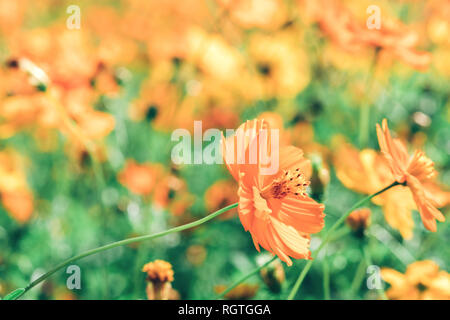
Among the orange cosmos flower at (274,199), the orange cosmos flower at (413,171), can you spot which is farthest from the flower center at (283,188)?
the orange cosmos flower at (413,171)

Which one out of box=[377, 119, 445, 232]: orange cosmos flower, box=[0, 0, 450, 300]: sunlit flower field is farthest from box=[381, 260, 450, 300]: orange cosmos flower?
box=[377, 119, 445, 232]: orange cosmos flower

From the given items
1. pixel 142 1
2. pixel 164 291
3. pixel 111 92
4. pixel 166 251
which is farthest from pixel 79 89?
pixel 142 1

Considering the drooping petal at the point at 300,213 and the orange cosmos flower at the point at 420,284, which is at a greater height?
the drooping petal at the point at 300,213

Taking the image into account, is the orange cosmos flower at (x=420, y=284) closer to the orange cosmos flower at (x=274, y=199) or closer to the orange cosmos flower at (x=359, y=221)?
the orange cosmos flower at (x=359, y=221)

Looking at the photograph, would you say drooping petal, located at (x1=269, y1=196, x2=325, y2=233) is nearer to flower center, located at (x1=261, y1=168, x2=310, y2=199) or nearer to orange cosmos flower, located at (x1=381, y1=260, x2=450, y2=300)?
flower center, located at (x1=261, y1=168, x2=310, y2=199)

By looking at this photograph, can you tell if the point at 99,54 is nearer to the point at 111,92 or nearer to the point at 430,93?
the point at 111,92

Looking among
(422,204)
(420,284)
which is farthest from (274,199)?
(420,284)
